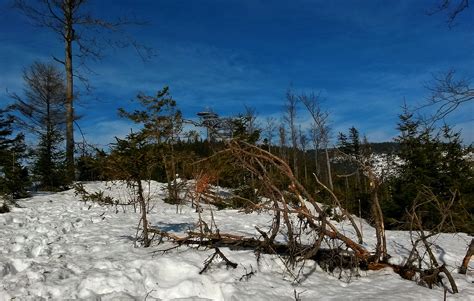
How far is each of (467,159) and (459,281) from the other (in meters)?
12.0

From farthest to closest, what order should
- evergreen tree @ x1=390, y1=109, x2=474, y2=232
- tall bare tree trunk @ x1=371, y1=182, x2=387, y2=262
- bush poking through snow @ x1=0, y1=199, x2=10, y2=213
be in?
evergreen tree @ x1=390, y1=109, x2=474, y2=232 → bush poking through snow @ x1=0, y1=199, x2=10, y2=213 → tall bare tree trunk @ x1=371, y1=182, x2=387, y2=262

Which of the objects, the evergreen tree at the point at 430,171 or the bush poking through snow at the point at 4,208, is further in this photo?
the evergreen tree at the point at 430,171

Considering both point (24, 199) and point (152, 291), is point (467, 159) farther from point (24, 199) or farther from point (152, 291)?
point (24, 199)

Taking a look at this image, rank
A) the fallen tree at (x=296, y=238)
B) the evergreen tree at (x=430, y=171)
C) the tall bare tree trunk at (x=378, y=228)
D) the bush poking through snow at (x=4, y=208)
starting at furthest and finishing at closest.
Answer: the evergreen tree at (x=430, y=171) → the bush poking through snow at (x=4, y=208) → the tall bare tree trunk at (x=378, y=228) → the fallen tree at (x=296, y=238)

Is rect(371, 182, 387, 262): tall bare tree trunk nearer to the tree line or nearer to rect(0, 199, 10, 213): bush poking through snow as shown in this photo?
the tree line

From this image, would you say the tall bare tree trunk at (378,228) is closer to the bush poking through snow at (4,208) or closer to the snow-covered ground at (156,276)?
the snow-covered ground at (156,276)

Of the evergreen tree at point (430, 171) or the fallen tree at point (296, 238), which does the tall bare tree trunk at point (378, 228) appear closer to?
the fallen tree at point (296, 238)

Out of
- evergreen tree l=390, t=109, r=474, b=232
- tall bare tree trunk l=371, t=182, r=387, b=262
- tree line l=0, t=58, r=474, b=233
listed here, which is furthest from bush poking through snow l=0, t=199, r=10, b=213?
evergreen tree l=390, t=109, r=474, b=232

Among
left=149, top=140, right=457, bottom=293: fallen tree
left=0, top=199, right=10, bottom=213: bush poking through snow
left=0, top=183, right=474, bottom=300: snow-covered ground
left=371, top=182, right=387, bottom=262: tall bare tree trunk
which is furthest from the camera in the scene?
left=0, top=199, right=10, bottom=213: bush poking through snow

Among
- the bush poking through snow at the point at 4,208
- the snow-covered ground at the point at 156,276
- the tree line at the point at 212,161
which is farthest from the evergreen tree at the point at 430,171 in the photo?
the bush poking through snow at the point at 4,208

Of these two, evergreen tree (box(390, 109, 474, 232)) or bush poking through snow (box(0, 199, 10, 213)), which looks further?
evergreen tree (box(390, 109, 474, 232))

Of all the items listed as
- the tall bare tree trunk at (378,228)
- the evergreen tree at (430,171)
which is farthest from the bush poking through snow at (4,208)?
the evergreen tree at (430,171)

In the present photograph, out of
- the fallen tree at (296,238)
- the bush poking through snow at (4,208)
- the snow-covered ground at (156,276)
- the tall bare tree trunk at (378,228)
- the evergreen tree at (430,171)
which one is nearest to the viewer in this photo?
the snow-covered ground at (156,276)

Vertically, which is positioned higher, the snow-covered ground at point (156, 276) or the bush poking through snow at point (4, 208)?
the bush poking through snow at point (4, 208)
